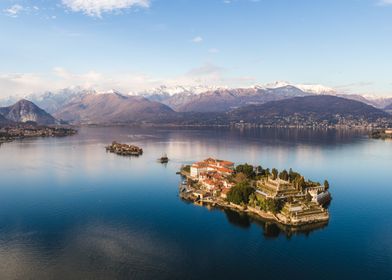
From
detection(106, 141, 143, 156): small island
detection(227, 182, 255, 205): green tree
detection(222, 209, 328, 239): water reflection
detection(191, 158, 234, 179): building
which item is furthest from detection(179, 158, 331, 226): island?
detection(106, 141, 143, 156): small island

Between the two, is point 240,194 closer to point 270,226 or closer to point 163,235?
point 270,226

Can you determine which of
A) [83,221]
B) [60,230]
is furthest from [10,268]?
[83,221]

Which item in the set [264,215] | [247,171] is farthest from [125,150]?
[264,215]

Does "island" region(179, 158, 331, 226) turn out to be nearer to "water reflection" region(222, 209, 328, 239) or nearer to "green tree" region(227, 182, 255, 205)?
"green tree" region(227, 182, 255, 205)

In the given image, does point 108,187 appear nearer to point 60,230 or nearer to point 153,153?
point 60,230

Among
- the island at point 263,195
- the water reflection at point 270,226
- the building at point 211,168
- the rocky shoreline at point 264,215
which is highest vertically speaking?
the building at point 211,168

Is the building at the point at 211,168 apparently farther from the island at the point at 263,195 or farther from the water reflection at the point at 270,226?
the water reflection at the point at 270,226

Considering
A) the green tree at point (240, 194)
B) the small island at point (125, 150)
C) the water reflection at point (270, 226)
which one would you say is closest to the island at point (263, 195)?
the green tree at point (240, 194)

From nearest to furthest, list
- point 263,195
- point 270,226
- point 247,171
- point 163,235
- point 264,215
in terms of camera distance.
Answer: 1. point 163,235
2. point 270,226
3. point 264,215
4. point 263,195
5. point 247,171
